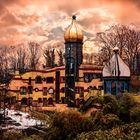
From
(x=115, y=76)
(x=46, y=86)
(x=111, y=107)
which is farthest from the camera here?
(x=46, y=86)

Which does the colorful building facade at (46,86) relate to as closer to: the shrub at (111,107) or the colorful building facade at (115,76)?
the colorful building facade at (115,76)

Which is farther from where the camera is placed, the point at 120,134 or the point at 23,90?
the point at 23,90

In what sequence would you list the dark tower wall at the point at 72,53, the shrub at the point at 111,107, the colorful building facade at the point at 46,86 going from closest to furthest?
1. the shrub at the point at 111,107
2. the dark tower wall at the point at 72,53
3. the colorful building facade at the point at 46,86

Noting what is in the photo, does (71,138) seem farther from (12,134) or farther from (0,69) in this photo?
(0,69)

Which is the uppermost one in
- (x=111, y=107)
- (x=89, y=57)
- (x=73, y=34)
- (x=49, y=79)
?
(x=73, y=34)

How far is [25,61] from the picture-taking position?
248 feet

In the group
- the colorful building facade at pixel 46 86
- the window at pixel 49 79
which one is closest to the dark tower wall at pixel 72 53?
the colorful building facade at pixel 46 86

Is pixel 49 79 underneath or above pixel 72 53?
underneath

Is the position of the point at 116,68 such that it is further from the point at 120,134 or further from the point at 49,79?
the point at 120,134

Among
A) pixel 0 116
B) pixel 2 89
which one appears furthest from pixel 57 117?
pixel 2 89

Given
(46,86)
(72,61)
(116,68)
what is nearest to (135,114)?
(116,68)

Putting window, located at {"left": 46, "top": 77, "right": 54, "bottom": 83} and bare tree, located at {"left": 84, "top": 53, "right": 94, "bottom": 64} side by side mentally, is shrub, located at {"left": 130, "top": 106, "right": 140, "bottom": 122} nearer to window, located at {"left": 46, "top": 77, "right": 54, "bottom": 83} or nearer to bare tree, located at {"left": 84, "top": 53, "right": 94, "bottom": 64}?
window, located at {"left": 46, "top": 77, "right": 54, "bottom": 83}

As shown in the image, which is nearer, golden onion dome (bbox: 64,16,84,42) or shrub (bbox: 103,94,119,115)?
shrub (bbox: 103,94,119,115)

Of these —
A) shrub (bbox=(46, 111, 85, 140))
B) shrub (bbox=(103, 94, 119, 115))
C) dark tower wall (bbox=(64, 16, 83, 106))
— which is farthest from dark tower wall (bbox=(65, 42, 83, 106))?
shrub (bbox=(46, 111, 85, 140))
